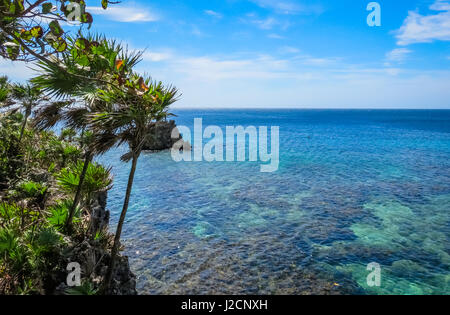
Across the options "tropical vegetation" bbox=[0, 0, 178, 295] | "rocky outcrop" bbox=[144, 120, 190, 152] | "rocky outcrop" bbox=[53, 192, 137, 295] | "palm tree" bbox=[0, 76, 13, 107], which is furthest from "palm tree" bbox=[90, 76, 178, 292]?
"rocky outcrop" bbox=[144, 120, 190, 152]

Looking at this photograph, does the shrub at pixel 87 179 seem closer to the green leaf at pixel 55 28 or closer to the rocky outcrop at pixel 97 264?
the rocky outcrop at pixel 97 264

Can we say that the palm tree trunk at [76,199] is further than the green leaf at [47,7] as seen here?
Yes

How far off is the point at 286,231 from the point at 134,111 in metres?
13.1

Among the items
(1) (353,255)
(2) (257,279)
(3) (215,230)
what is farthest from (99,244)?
(1) (353,255)

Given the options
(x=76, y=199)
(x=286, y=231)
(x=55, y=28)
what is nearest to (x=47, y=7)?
(x=55, y=28)

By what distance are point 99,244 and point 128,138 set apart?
385 centimetres

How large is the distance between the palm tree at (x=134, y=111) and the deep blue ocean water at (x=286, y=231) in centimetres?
717

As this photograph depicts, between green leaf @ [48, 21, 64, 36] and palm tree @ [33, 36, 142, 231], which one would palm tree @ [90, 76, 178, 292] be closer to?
palm tree @ [33, 36, 142, 231]

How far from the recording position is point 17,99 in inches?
639

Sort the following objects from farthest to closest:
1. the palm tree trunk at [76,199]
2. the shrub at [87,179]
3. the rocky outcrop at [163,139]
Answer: the rocky outcrop at [163,139] → the shrub at [87,179] → the palm tree trunk at [76,199]

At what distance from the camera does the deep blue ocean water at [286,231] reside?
465 inches

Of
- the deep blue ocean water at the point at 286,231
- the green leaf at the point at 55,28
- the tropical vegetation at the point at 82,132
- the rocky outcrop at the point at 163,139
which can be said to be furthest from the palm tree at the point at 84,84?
the rocky outcrop at the point at 163,139

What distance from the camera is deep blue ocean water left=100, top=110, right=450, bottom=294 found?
11.8 metres

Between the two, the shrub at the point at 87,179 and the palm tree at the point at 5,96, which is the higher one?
the palm tree at the point at 5,96
